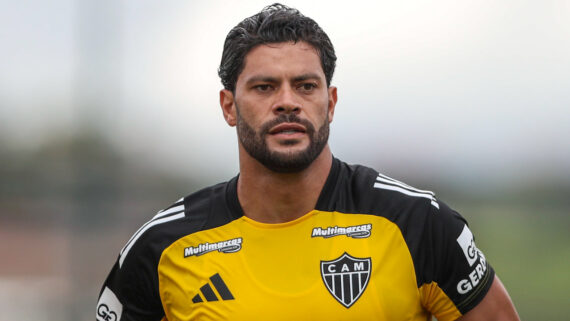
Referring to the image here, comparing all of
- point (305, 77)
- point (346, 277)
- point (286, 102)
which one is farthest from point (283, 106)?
point (346, 277)

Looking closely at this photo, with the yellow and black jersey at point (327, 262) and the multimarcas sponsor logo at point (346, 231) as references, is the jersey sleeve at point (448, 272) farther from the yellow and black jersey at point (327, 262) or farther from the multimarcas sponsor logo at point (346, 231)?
the multimarcas sponsor logo at point (346, 231)

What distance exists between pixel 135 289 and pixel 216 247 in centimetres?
34

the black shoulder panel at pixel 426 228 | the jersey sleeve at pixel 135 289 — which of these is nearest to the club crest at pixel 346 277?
the black shoulder panel at pixel 426 228

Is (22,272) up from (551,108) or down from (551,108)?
down

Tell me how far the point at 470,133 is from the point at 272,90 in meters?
3.06

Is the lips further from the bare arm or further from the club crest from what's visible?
the bare arm

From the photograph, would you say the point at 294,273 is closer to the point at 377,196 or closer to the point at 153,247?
the point at 377,196

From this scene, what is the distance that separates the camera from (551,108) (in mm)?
5207

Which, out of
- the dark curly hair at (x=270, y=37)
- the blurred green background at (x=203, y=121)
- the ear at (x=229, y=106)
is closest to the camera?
the dark curly hair at (x=270, y=37)

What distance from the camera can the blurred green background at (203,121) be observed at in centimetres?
502

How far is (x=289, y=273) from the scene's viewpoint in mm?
2244

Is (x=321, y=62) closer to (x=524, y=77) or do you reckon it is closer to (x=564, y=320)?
(x=524, y=77)

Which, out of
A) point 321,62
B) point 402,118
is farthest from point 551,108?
point 321,62

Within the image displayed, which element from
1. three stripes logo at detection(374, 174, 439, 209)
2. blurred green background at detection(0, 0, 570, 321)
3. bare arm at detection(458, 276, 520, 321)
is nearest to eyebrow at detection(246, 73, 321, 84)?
three stripes logo at detection(374, 174, 439, 209)
